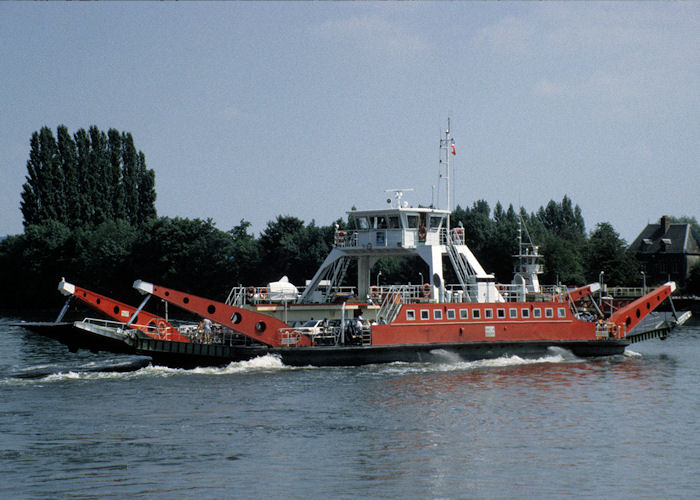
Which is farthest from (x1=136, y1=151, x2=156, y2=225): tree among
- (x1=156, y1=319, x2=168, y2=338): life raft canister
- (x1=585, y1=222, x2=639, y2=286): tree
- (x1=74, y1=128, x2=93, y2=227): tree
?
(x1=156, y1=319, x2=168, y2=338): life raft canister

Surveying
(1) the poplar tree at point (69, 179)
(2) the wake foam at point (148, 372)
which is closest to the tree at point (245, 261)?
(1) the poplar tree at point (69, 179)

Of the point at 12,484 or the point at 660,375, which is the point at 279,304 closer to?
the point at 660,375

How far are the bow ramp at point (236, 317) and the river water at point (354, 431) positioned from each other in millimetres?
1258

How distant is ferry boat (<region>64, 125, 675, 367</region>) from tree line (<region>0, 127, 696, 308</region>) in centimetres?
3446

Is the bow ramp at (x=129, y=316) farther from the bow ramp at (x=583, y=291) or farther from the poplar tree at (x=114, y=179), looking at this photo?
the poplar tree at (x=114, y=179)

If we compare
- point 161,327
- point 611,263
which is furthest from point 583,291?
point 611,263

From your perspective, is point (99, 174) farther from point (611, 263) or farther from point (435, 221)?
point (435, 221)

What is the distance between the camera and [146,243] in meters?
91.0

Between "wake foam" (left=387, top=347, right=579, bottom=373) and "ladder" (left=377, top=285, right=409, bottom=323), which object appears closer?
"wake foam" (left=387, top=347, right=579, bottom=373)

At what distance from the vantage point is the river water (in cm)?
1889

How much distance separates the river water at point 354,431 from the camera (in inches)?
744

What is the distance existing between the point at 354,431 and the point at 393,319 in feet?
39.7

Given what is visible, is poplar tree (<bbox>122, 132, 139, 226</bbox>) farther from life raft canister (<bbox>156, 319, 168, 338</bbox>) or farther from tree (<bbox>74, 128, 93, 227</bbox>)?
life raft canister (<bbox>156, 319, 168, 338</bbox>)

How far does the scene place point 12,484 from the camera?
18.7 m
